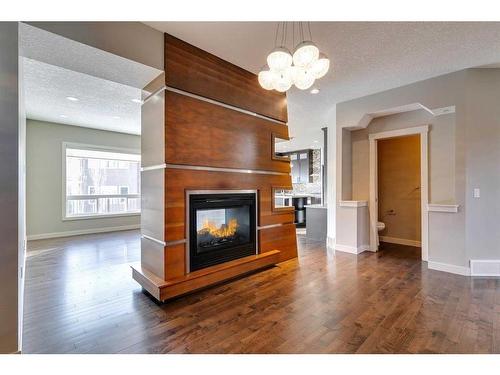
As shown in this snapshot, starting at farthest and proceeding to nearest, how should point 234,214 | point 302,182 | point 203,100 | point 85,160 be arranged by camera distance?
point 302,182 → point 85,160 → point 234,214 → point 203,100

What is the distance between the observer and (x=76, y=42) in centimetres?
207

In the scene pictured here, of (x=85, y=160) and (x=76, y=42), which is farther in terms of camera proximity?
(x=85, y=160)

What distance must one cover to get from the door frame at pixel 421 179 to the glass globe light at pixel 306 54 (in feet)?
9.98

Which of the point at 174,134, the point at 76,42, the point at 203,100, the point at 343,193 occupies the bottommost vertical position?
the point at 343,193

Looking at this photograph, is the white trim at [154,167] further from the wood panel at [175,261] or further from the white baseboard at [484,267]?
the white baseboard at [484,267]

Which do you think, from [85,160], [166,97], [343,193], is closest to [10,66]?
[166,97]

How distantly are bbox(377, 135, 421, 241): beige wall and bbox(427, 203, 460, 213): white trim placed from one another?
155 cm

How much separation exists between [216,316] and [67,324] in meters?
1.28

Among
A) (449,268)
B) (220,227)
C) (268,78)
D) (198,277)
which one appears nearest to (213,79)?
(268,78)

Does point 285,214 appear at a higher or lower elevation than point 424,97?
lower

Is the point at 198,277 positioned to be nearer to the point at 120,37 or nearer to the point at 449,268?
the point at 120,37

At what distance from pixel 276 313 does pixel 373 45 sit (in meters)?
3.08
